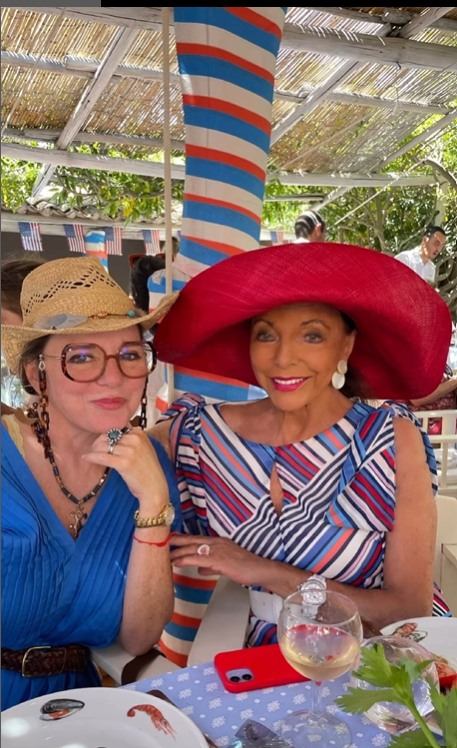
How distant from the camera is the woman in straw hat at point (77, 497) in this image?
5.18ft

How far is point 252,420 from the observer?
1996 millimetres

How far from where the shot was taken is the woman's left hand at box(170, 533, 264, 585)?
175cm

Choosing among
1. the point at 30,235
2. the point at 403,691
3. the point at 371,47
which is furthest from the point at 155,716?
the point at 30,235

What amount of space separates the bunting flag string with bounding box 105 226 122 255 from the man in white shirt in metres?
4.70

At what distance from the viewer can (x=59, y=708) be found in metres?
1.14

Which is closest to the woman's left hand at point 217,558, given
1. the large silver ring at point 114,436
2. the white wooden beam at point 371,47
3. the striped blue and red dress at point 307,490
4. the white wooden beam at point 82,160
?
the striped blue and red dress at point 307,490

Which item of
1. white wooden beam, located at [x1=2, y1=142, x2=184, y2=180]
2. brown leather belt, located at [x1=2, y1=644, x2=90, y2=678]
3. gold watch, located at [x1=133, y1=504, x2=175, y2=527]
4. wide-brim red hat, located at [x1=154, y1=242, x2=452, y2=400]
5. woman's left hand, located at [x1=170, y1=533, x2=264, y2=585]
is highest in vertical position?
white wooden beam, located at [x1=2, y1=142, x2=184, y2=180]

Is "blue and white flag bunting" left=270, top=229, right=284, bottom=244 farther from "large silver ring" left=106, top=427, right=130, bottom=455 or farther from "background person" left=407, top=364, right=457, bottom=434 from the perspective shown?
"large silver ring" left=106, top=427, right=130, bottom=455

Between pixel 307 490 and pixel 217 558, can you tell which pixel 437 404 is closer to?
pixel 307 490

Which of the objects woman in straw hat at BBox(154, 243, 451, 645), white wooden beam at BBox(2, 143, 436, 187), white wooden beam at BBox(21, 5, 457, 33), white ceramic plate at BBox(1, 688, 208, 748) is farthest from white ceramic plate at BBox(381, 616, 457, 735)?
white wooden beam at BBox(2, 143, 436, 187)

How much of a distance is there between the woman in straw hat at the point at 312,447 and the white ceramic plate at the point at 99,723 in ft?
1.95

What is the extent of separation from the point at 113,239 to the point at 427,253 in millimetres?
4983

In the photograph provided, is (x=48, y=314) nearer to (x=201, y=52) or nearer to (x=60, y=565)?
(x=60, y=565)

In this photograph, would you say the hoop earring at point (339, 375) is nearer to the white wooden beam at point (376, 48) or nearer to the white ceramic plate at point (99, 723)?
the white ceramic plate at point (99, 723)
